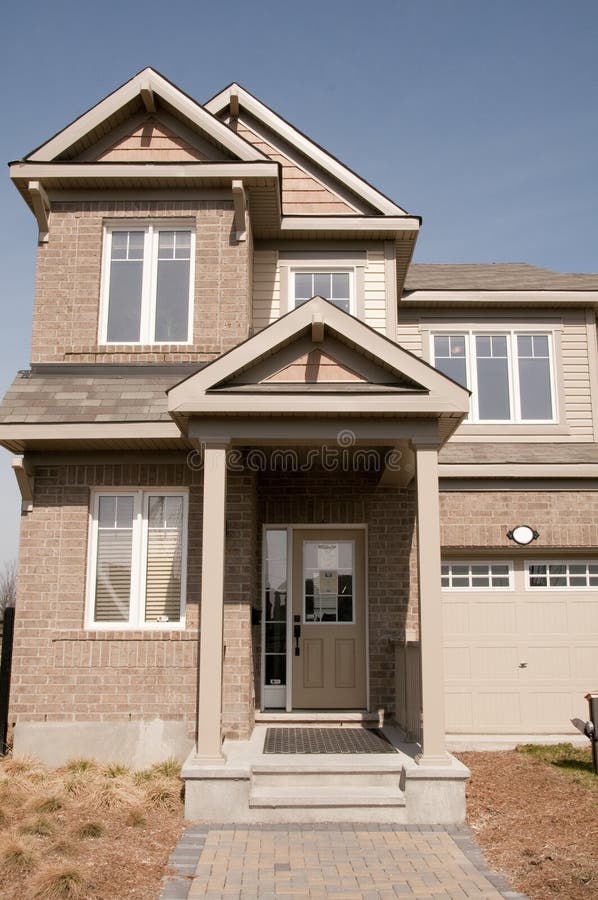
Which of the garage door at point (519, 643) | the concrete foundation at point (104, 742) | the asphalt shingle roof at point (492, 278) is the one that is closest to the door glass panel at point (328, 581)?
the garage door at point (519, 643)

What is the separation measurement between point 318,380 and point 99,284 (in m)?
3.58

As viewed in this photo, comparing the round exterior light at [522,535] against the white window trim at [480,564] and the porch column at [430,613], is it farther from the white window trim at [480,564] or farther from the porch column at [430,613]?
the porch column at [430,613]

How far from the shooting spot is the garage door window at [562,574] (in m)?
11.2

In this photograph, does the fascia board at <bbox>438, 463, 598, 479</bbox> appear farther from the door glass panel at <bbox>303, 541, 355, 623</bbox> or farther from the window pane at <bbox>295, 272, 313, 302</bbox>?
the window pane at <bbox>295, 272, 313, 302</bbox>

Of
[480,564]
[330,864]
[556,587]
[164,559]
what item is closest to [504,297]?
[480,564]

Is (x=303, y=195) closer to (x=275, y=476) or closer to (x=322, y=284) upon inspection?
(x=322, y=284)

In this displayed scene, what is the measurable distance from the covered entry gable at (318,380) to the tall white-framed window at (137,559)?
174 centimetres

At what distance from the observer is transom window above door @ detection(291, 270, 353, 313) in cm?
1138

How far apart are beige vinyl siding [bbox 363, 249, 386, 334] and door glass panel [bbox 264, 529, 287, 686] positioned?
3141 mm

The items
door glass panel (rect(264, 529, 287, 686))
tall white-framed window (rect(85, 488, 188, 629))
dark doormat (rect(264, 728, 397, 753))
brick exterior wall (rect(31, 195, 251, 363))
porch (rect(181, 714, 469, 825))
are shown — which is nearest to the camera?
porch (rect(181, 714, 469, 825))

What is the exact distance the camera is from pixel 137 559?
9438mm

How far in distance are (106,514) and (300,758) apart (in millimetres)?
3585

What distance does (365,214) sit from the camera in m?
11.4

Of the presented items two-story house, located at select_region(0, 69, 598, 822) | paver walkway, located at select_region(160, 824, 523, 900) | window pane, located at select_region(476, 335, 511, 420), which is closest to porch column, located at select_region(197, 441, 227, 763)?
two-story house, located at select_region(0, 69, 598, 822)
